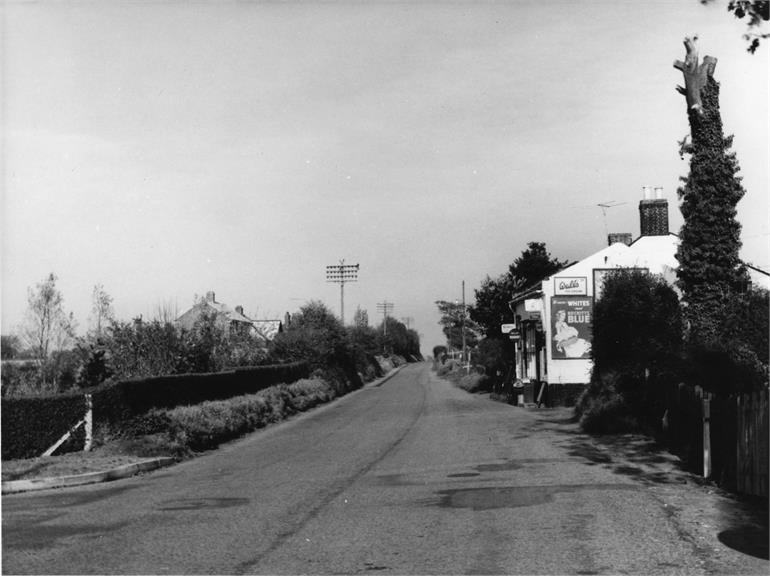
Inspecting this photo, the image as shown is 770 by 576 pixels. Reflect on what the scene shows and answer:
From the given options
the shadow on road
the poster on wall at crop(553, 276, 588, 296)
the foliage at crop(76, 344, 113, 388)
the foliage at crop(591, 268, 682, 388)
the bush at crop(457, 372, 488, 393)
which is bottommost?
the bush at crop(457, 372, 488, 393)

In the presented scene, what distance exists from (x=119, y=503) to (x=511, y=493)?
16.9 feet

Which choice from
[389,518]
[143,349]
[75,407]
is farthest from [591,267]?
[389,518]

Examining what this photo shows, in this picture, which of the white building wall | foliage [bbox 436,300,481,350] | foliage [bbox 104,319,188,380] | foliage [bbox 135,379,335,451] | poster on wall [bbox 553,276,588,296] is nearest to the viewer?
foliage [bbox 135,379,335,451]

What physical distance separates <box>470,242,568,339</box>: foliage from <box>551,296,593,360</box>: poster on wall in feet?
37.5

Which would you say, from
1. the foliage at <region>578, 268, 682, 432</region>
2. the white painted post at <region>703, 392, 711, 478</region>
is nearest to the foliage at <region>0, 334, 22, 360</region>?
the foliage at <region>578, 268, 682, 432</region>

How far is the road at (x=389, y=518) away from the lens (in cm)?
735

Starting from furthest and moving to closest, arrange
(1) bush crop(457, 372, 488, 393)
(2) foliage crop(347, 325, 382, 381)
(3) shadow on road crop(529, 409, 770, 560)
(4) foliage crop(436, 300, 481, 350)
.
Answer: (4) foliage crop(436, 300, 481, 350)
(2) foliage crop(347, 325, 382, 381)
(1) bush crop(457, 372, 488, 393)
(3) shadow on road crop(529, 409, 770, 560)

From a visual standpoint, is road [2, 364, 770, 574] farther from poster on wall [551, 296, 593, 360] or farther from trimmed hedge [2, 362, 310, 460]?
poster on wall [551, 296, 593, 360]

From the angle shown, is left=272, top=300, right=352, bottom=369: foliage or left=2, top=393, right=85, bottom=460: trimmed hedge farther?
left=272, top=300, right=352, bottom=369: foliage

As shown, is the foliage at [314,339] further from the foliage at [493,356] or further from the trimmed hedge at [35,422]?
the trimmed hedge at [35,422]

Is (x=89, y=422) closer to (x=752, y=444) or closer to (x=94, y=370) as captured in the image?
(x=94, y=370)

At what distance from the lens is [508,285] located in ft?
159

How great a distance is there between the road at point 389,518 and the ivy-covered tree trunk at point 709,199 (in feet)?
15.9

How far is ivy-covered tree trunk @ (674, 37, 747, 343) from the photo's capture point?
18641 millimetres
